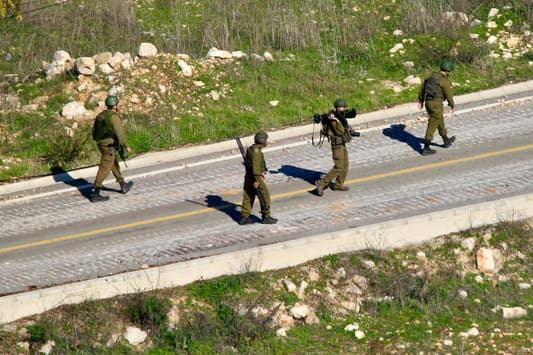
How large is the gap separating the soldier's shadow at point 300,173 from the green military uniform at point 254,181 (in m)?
2.10

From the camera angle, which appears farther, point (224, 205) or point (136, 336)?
point (224, 205)

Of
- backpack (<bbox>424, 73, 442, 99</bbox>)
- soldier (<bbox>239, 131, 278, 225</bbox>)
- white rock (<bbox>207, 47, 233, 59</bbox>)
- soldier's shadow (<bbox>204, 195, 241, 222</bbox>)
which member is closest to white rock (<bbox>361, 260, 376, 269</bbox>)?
soldier (<bbox>239, 131, 278, 225</bbox>)

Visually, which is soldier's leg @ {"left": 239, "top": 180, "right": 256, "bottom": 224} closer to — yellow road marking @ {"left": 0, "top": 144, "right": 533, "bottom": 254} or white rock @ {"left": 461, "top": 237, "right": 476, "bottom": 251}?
yellow road marking @ {"left": 0, "top": 144, "right": 533, "bottom": 254}

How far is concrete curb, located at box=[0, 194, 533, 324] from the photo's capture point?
12992 millimetres

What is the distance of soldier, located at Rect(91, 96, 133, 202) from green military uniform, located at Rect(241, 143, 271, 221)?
2.65m

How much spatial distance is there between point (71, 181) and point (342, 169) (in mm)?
5060

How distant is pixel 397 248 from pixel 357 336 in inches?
78.8

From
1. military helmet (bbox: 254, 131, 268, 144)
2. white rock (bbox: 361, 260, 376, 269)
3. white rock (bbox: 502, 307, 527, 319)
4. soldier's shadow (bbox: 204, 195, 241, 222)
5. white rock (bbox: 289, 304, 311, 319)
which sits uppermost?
military helmet (bbox: 254, 131, 268, 144)

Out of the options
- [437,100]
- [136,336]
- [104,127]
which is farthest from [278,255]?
[437,100]

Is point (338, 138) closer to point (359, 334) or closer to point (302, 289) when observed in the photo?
point (302, 289)

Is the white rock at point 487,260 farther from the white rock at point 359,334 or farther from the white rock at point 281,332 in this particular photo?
the white rock at point 281,332

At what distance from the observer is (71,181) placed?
18109 mm

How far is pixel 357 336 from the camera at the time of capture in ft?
42.2

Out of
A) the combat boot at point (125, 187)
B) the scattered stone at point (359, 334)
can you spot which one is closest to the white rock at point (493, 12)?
the combat boot at point (125, 187)
